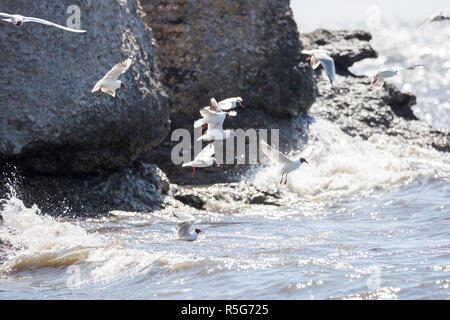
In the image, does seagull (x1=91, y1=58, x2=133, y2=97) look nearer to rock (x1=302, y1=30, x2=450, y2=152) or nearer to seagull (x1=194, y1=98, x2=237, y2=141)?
seagull (x1=194, y1=98, x2=237, y2=141)

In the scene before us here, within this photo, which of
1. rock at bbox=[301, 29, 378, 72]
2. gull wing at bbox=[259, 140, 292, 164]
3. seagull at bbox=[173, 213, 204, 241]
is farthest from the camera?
rock at bbox=[301, 29, 378, 72]

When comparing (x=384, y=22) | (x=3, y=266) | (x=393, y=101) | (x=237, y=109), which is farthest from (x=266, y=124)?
(x=384, y=22)

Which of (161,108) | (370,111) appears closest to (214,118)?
(161,108)

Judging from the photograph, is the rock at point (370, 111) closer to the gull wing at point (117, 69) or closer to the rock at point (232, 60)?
the rock at point (232, 60)

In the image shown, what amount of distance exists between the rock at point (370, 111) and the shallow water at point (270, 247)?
7.43 ft

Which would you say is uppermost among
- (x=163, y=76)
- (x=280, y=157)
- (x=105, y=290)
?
(x=163, y=76)

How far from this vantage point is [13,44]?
868 centimetres

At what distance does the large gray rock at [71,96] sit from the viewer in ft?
28.5

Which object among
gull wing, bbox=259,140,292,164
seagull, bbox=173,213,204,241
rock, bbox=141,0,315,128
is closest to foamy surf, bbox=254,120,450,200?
rock, bbox=141,0,315,128

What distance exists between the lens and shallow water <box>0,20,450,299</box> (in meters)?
6.30

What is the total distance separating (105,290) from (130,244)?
1.45m

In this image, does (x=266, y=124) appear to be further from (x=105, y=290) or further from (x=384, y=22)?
(x=384, y=22)

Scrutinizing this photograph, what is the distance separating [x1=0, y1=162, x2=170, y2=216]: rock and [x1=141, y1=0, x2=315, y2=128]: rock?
217 cm

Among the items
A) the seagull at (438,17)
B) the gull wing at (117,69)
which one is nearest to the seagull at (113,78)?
the gull wing at (117,69)
